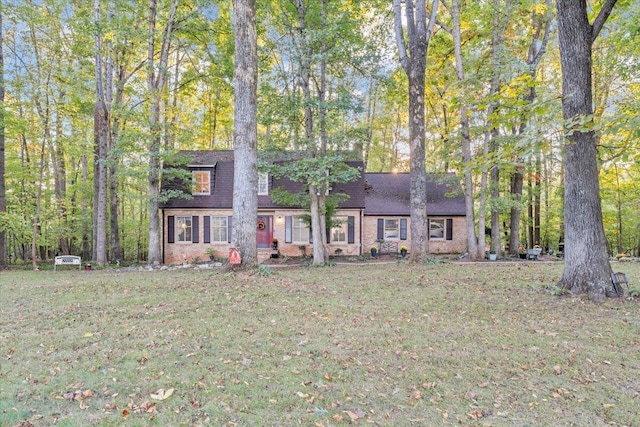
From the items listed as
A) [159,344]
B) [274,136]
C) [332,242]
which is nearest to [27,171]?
[274,136]

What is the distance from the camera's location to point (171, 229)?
17.1 m

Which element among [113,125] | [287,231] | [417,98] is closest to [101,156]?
[113,125]

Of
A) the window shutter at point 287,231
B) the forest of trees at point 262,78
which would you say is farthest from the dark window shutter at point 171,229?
the window shutter at point 287,231

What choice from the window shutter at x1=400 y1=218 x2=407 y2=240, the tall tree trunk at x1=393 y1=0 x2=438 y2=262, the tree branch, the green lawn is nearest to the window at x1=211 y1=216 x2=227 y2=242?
the window shutter at x1=400 y1=218 x2=407 y2=240

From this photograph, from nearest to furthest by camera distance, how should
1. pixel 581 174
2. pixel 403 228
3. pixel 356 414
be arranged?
pixel 356 414
pixel 581 174
pixel 403 228

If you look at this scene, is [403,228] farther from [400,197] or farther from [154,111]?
[154,111]

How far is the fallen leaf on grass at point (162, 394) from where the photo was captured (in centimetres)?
290

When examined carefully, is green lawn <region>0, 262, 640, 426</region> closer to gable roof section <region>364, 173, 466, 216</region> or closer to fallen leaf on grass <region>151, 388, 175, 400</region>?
fallen leaf on grass <region>151, 388, 175, 400</region>

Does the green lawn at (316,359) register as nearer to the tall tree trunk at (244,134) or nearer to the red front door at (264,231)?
the tall tree trunk at (244,134)

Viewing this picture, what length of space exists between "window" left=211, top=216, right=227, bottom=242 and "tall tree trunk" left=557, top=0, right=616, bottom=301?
14.4 metres

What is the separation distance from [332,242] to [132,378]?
14.8 metres

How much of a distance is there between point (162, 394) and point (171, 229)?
15.4 meters

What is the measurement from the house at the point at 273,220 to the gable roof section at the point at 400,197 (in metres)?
0.05

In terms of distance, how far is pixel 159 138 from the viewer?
1345 cm
